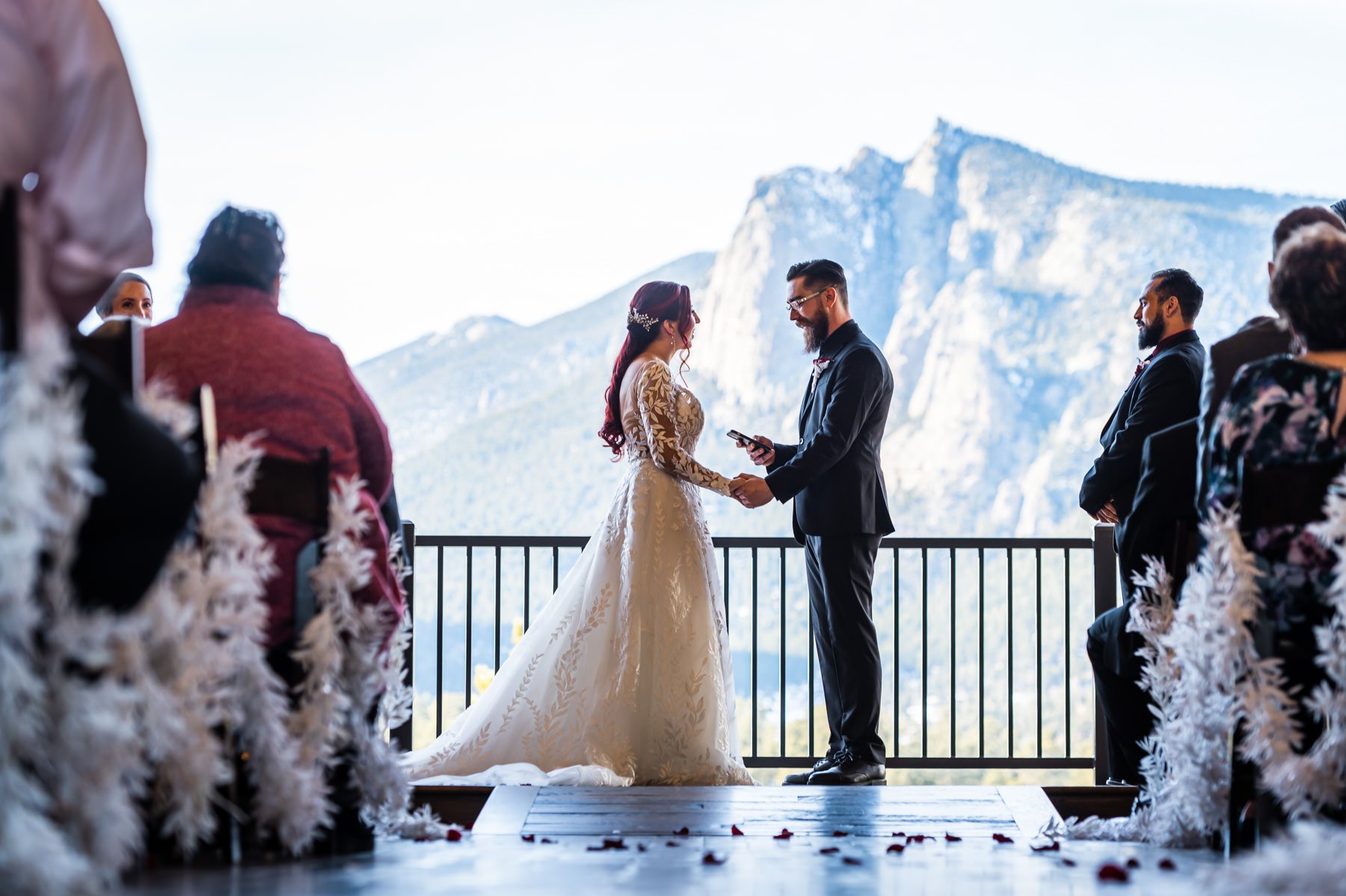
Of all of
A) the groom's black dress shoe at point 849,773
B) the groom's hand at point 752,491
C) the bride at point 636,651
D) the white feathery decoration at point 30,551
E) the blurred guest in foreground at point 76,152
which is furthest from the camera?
the groom's hand at point 752,491

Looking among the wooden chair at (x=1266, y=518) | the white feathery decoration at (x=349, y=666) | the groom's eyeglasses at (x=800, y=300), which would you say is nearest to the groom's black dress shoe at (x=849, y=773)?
the groom's eyeglasses at (x=800, y=300)

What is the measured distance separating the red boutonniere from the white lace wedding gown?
1.56 feet

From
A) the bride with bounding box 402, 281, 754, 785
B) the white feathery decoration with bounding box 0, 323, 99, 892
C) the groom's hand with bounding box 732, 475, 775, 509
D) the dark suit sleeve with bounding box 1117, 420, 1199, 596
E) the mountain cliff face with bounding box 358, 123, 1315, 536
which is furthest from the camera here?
the mountain cliff face with bounding box 358, 123, 1315, 536

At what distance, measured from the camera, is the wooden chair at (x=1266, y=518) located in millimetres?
2178

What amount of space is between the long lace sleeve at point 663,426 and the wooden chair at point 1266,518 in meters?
1.87

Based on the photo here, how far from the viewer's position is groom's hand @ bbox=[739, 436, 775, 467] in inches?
160

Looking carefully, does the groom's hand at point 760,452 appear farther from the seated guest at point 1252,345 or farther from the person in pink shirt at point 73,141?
the person in pink shirt at point 73,141

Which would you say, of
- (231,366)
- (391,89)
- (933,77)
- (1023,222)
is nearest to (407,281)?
(391,89)

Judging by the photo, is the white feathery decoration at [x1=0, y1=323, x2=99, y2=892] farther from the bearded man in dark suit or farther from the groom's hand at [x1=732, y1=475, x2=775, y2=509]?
the groom's hand at [x1=732, y1=475, x2=775, y2=509]

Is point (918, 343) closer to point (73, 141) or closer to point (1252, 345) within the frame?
point (1252, 345)

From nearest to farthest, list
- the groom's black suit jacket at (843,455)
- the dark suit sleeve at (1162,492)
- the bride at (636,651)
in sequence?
the dark suit sleeve at (1162,492)
the bride at (636,651)
the groom's black suit jacket at (843,455)

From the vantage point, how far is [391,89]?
21594 mm

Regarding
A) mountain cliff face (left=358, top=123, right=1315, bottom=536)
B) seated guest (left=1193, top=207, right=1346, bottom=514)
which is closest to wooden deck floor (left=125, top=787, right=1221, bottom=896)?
seated guest (left=1193, top=207, right=1346, bottom=514)

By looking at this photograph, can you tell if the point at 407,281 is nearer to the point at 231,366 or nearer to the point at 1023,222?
the point at 1023,222
